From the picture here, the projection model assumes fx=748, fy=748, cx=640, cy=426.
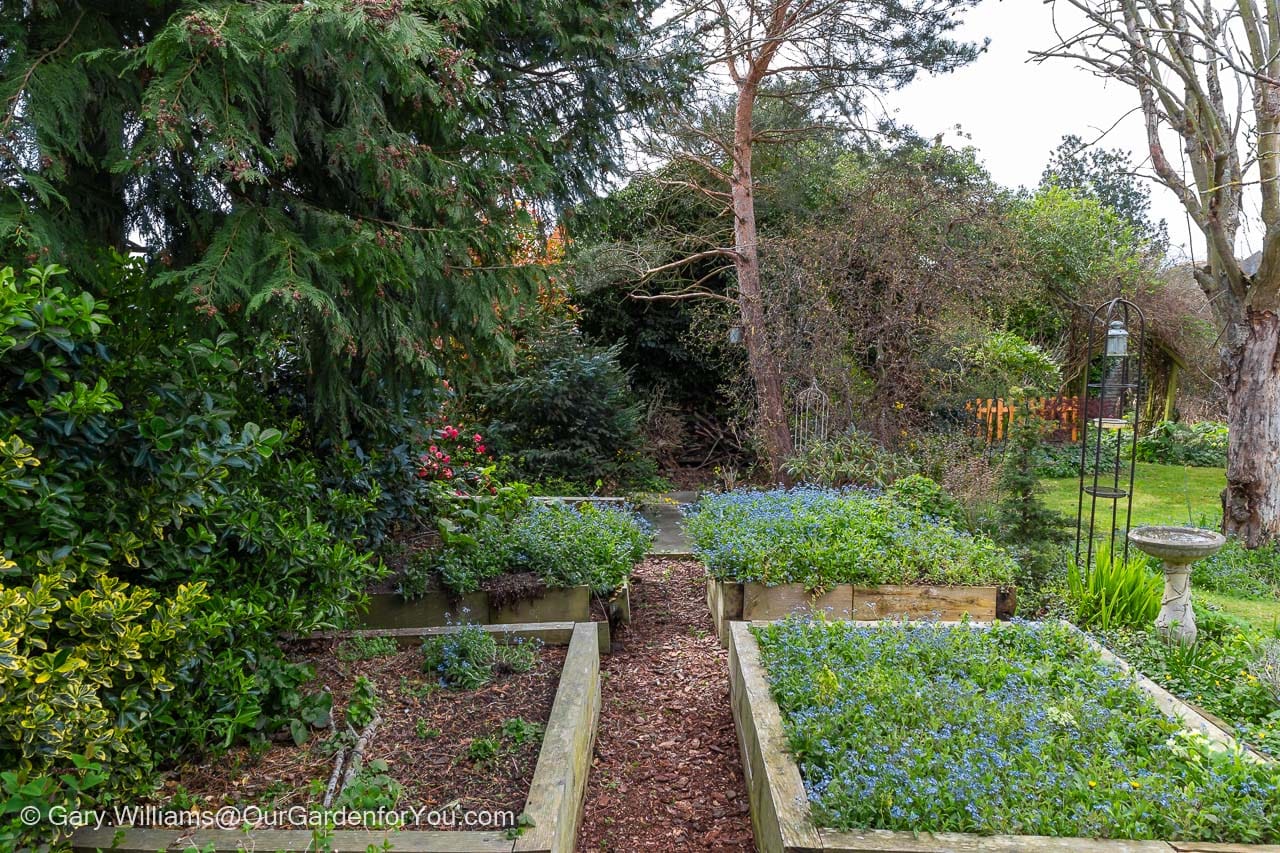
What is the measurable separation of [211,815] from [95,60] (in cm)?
235

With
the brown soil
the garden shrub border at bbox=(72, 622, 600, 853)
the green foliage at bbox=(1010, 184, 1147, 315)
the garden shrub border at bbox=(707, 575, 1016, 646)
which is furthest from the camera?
the green foliage at bbox=(1010, 184, 1147, 315)

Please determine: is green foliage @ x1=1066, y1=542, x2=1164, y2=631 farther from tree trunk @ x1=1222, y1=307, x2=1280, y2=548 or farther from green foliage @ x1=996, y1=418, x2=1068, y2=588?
tree trunk @ x1=1222, y1=307, x2=1280, y2=548

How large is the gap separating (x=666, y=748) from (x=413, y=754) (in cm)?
129

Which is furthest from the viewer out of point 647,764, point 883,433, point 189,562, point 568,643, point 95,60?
point 883,433

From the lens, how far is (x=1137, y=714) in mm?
2684

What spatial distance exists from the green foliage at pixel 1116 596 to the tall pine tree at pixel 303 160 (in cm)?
338

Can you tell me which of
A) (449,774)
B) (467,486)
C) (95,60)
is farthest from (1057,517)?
(95,60)

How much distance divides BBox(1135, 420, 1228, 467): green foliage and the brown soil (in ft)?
42.2

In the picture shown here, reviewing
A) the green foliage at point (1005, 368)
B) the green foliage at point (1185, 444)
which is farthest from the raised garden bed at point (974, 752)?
the green foliage at point (1185, 444)

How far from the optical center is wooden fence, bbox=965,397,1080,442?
6.70m

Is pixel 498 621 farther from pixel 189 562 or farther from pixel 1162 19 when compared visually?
pixel 1162 19

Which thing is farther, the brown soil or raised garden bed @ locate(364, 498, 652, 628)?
raised garden bed @ locate(364, 498, 652, 628)

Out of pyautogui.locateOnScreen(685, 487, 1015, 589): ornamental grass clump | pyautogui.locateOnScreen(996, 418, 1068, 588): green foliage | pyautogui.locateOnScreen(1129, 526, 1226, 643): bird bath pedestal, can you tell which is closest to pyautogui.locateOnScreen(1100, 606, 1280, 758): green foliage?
pyautogui.locateOnScreen(1129, 526, 1226, 643): bird bath pedestal

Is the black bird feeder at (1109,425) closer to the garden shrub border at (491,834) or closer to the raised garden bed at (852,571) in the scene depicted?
the raised garden bed at (852,571)
